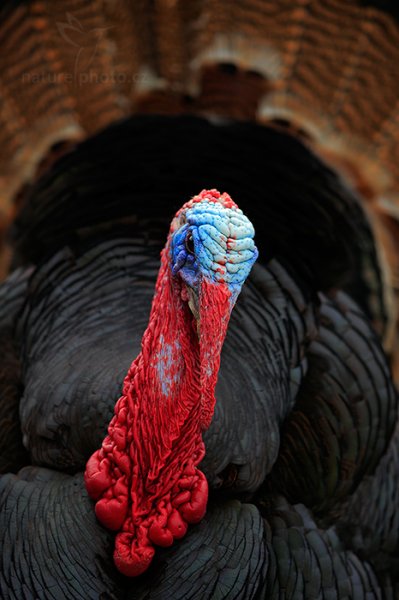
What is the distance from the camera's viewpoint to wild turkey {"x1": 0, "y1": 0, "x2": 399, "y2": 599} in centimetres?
222

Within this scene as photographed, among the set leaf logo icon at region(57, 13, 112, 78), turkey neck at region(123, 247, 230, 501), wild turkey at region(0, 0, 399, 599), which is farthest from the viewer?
leaf logo icon at region(57, 13, 112, 78)

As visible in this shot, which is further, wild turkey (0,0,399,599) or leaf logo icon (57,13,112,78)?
leaf logo icon (57,13,112,78)

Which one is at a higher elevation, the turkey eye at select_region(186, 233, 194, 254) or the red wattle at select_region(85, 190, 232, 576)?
the turkey eye at select_region(186, 233, 194, 254)

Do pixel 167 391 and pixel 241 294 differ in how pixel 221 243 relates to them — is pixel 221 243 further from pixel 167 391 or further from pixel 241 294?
pixel 241 294

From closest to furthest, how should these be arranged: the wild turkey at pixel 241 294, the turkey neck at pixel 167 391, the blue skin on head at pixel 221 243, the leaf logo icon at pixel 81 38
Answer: the blue skin on head at pixel 221 243, the turkey neck at pixel 167 391, the wild turkey at pixel 241 294, the leaf logo icon at pixel 81 38

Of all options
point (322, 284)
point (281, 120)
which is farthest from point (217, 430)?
point (281, 120)

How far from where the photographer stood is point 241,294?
2.64m

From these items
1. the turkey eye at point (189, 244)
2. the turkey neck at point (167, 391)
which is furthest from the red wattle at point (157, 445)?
the turkey eye at point (189, 244)

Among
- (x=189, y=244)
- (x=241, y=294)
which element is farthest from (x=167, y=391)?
(x=241, y=294)

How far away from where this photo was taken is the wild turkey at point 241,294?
2219 millimetres

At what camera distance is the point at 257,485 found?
92.4 inches

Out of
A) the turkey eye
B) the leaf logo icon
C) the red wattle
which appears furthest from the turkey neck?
the leaf logo icon

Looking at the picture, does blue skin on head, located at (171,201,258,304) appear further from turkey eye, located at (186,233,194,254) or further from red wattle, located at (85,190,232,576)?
red wattle, located at (85,190,232,576)

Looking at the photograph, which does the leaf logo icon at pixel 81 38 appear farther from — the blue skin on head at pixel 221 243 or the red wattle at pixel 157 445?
the blue skin on head at pixel 221 243
